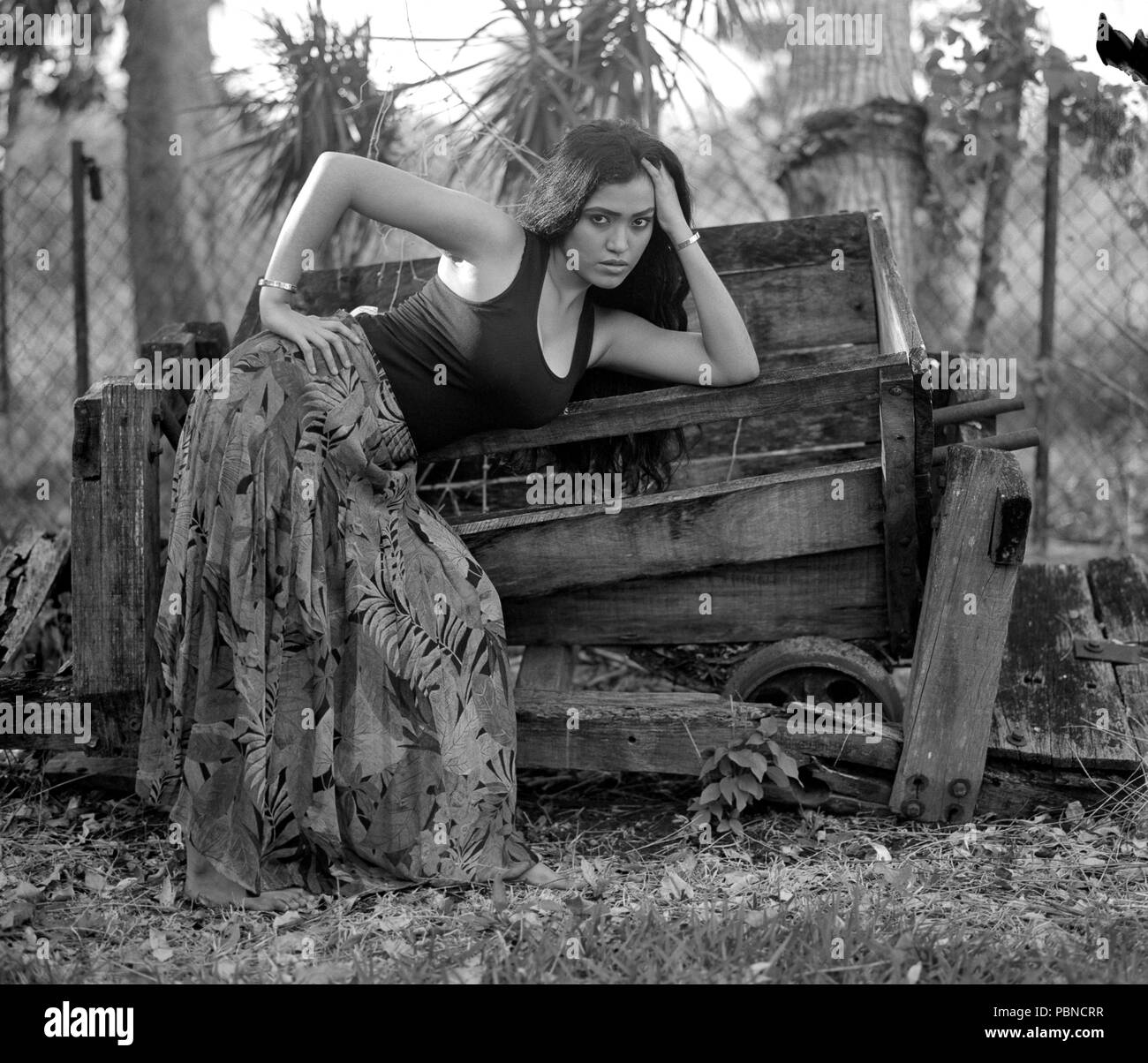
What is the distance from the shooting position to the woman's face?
2.94 meters

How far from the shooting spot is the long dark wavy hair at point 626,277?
9.66 ft

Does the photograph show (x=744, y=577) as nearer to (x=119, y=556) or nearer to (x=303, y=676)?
(x=303, y=676)

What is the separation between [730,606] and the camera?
3.30 metres

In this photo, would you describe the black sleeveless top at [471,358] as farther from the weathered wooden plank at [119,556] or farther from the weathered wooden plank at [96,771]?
the weathered wooden plank at [96,771]

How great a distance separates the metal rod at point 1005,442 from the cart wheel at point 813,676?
59 cm

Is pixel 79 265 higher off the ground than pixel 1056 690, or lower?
higher

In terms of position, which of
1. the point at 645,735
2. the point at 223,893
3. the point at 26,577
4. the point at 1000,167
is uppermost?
→ the point at 1000,167

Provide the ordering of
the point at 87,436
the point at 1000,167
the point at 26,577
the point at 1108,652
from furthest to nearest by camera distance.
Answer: the point at 1000,167, the point at 26,577, the point at 1108,652, the point at 87,436

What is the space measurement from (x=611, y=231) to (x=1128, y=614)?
2353 mm

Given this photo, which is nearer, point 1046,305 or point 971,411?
point 971,411

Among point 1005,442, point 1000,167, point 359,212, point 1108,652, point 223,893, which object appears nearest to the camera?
point 223,893

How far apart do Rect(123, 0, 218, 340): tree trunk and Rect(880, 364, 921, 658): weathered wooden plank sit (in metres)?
4.74

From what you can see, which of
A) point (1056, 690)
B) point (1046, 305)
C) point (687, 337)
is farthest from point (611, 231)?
point (1046, 305)

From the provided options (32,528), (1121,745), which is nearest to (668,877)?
(1121,745)
